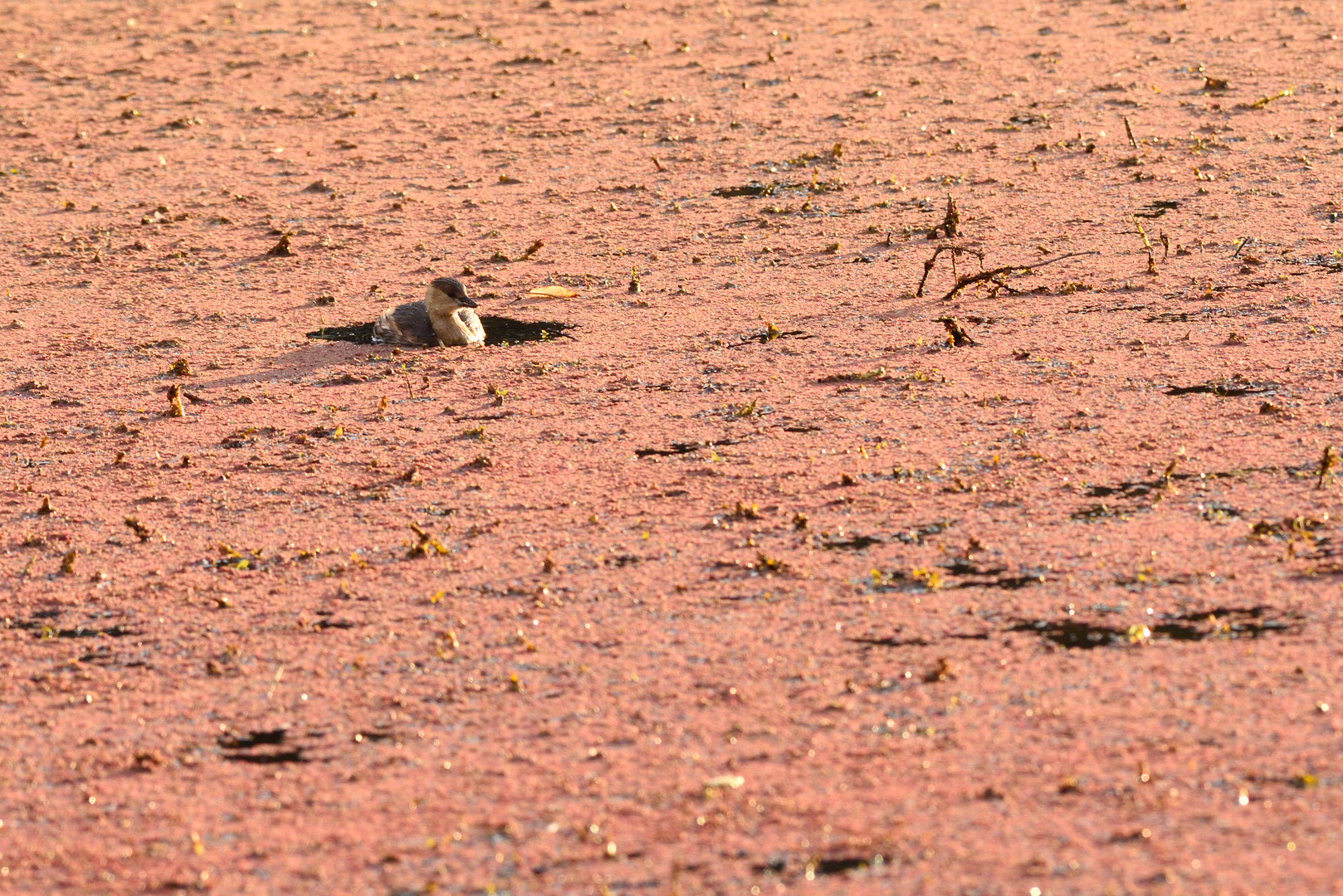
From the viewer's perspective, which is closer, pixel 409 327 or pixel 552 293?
pixel 409 327

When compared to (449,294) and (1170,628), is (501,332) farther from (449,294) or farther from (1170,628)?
(1170,628)

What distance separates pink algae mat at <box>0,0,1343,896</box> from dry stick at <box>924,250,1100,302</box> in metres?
0.06

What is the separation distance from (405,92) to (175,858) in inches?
312

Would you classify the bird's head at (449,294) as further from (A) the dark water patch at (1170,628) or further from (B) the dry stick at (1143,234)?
(A) the dark water patch at (1170,628)

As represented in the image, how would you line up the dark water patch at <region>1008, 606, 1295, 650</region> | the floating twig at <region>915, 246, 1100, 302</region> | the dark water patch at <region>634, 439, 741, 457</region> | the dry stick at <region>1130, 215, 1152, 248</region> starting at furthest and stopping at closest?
1. the dry stick at <region>1130, 215, 1152, 248</region>
2. the floating twig at <region>915, 246, 1100, 302</region>
3. the dark water patch at <region>634, 439, 741, 457</region>
4. the dark water patch at <region>1008, 606, 1295, 650</region>

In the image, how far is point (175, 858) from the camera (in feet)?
12.5

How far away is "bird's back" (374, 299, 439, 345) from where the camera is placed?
7.15 meters

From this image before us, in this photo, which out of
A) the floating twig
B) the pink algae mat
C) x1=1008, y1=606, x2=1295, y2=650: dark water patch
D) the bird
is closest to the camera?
the pink algae mat

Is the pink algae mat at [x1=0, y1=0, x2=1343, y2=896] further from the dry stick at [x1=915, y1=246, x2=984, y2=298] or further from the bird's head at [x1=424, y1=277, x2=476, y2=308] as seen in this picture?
the bird's head at [x1=424, y1=277, x2=476, y2=308]

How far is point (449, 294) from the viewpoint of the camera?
717 cm

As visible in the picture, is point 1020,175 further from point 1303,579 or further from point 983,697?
point 983,697

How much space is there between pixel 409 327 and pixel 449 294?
21 cm

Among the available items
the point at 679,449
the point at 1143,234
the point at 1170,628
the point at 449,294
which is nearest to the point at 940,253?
the point at 1143,234

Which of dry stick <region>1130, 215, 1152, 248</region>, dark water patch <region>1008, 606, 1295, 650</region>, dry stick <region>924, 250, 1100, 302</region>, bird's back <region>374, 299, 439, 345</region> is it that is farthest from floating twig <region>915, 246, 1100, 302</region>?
dark water patch <region>1008, 606, 1295, 650</region>
